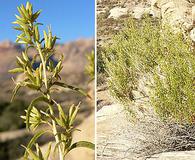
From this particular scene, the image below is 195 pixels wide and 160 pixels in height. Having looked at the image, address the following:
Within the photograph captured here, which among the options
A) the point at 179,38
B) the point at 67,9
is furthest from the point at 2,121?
the point at 179,38

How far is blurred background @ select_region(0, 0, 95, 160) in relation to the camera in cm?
129

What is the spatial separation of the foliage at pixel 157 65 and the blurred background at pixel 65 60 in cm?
12

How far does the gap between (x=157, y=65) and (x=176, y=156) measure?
1.16 ft

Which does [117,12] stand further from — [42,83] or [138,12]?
[42,83]

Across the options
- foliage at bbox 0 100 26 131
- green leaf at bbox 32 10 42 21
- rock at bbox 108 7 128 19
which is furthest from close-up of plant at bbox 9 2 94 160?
foliage at bbox 0 100 26 131

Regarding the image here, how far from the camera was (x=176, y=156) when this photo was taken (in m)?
1.43

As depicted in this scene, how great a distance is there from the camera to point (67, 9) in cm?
195

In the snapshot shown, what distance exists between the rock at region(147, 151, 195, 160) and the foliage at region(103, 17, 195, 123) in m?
0.12

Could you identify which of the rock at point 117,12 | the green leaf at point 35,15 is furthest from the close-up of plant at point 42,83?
the rock at point 117,12

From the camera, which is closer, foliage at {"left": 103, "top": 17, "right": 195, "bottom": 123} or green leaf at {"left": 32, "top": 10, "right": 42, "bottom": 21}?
green leaf at {"left": 32, "top": 10, "right": 42, "bottom": 21}

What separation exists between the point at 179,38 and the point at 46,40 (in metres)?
0.85

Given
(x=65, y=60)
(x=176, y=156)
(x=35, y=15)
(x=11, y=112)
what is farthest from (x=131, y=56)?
(x=11, y=112)

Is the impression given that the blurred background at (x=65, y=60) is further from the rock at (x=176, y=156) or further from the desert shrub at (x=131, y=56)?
the rock at (x=176, y=156)

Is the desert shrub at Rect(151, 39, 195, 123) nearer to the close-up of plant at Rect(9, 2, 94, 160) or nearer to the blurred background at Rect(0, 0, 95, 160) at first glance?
the blurred background at Rect(0, 0, 95, 160)
